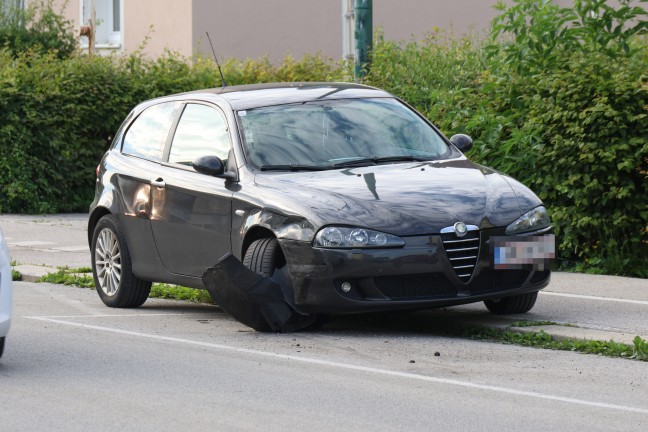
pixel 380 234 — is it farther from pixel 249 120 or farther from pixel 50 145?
pixel 50 145

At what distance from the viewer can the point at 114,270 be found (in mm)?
11562

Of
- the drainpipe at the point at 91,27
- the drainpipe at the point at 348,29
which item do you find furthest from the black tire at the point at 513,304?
the drainpipe at the point at 91,27

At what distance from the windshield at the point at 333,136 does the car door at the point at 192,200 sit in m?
0.28

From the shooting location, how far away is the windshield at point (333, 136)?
10195mm

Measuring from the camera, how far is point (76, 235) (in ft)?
58.1

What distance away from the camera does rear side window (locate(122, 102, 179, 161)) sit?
11.3 meters

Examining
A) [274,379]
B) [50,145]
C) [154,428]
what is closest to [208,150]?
[274,379]

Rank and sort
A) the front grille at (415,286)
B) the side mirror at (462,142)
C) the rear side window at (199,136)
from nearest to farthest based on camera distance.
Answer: the front grille at (415,286) → the rear side window at (199,136) → the side mirror at (462,142)

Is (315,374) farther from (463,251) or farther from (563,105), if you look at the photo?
(563,105)

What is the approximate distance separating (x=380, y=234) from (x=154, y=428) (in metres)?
2.84

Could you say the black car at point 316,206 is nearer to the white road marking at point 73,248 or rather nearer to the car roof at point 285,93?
the car roof at point 285,93

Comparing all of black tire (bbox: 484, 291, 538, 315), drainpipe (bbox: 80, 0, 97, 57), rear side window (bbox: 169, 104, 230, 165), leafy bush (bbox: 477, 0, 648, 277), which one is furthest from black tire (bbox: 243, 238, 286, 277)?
drainpipe (bbox: 80, 0, 97, 57)

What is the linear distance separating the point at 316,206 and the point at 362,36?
6731 millimetres

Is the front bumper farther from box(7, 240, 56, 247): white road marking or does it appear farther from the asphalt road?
box(7, 240, 56, 247): white road marking
